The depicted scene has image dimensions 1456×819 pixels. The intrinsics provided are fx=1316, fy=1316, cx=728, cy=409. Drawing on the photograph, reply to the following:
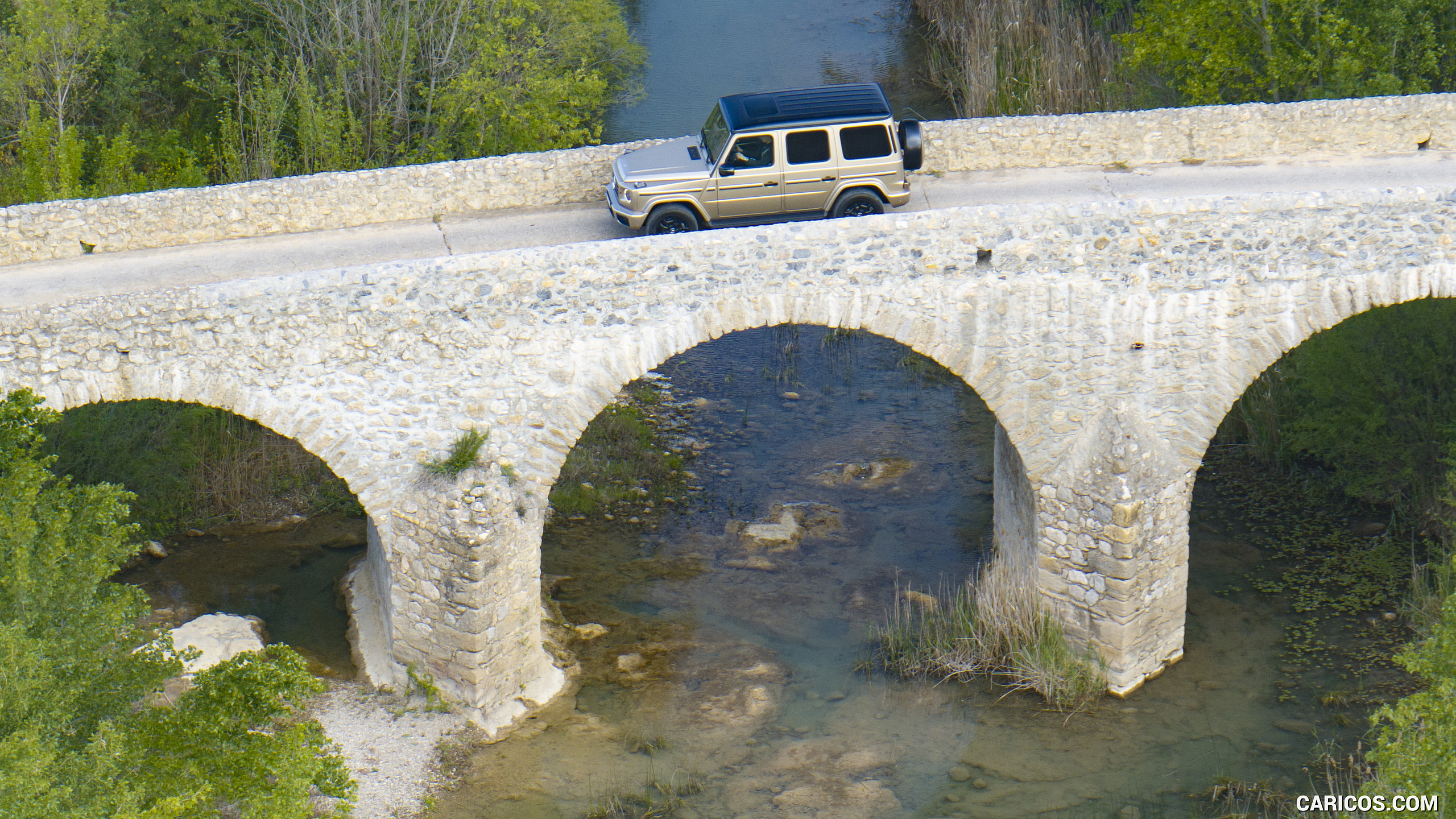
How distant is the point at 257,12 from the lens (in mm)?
21234

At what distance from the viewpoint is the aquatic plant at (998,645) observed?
12.2m

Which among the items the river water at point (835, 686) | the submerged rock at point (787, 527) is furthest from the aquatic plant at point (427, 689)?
the submerged rock at point (787, 527)

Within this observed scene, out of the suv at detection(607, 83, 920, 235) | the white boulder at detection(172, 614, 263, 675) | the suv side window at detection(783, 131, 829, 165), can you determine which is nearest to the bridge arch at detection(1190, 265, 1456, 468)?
the suv at detection(607, 83, 920, 235)

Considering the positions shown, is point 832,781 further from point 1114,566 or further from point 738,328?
point 738,328

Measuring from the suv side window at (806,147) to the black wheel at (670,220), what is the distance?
1168mm

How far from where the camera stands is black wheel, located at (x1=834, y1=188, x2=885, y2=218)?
44.3ft

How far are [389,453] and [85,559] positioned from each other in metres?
2.65

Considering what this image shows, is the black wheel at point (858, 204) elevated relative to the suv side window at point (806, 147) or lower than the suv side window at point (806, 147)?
lower

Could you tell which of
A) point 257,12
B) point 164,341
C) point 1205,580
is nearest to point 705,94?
point 257,12

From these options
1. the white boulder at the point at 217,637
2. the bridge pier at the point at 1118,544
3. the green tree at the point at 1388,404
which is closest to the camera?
the bridge pier at the point at 1118,544

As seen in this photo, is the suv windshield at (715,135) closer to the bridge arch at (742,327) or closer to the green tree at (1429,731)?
the bridge arch at (742,327)

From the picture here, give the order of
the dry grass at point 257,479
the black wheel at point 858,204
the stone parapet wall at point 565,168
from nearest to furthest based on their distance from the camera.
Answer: the stone parapet wall at point 565,168 → the black wheel at point 858,204 → the dry grass at point 257,479

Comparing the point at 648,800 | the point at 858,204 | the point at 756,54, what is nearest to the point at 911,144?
the point at 858,204

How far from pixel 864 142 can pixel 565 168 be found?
3345mm
